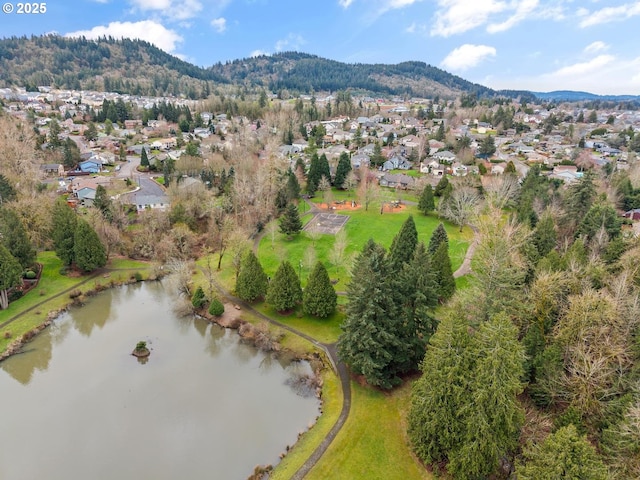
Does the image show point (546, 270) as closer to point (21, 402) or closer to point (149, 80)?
point (21, 402)

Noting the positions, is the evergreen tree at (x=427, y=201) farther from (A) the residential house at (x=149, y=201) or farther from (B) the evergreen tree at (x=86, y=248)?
(B) the evergreen tree at (x=86, y=248)

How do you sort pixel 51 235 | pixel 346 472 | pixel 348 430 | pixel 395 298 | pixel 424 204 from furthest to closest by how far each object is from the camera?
pixel 424 204
pixel 51 235
pixel 395 298
pixel 348 430
pixel 346 472

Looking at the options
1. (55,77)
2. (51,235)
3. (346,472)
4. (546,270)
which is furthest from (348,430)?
(55,77)

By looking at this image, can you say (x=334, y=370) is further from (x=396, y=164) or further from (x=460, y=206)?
(x=396, y=164)

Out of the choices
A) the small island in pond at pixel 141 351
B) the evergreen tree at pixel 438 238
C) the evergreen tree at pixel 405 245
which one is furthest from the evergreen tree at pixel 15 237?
the evergreen tree at pixel 438 238

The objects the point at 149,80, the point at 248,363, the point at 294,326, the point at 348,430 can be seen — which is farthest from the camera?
the point at 149,80

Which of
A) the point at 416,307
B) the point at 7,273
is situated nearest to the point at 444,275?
the point at 416,307
